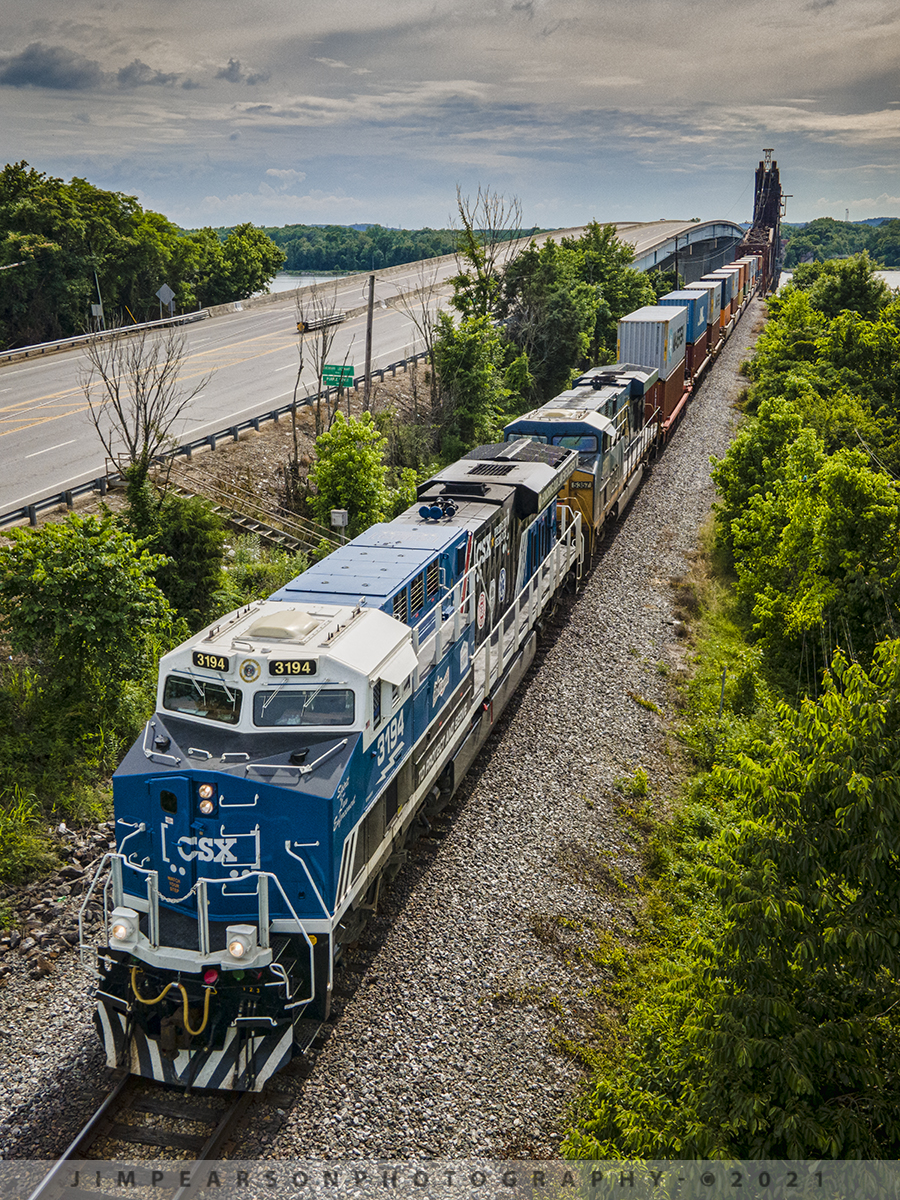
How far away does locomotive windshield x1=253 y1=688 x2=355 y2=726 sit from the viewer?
10680 millimetres

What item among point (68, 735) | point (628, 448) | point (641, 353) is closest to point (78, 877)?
point (68, 735)

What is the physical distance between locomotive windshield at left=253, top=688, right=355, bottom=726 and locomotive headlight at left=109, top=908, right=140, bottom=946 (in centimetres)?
234

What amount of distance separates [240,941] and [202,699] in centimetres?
278

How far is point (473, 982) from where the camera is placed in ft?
39.1

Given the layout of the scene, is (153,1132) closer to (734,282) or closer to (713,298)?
(713,298)

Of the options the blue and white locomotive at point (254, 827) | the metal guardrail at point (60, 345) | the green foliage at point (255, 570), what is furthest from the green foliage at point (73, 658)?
the metal guardrail at point (60, 345)

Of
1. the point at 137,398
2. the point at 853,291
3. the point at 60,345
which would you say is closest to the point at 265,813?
the point at 137,398

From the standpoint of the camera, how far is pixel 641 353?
1464 inches

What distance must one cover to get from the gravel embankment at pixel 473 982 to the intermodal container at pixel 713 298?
40572mm

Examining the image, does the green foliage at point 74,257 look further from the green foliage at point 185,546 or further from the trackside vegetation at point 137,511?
the green foliage at point 185,546

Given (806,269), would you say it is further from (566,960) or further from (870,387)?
(566,960)

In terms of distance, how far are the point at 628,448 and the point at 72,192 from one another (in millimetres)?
35164

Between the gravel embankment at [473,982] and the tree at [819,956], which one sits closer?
the tree at [819,956]

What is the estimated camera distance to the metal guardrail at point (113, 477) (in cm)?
2308
